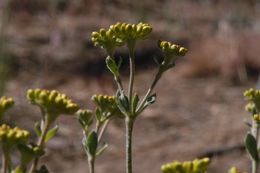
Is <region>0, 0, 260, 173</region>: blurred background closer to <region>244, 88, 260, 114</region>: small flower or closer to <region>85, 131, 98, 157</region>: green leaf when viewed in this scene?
<region>244, 88, 260, 114</region>: small flower

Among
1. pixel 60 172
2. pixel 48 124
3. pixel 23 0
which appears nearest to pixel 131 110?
pixel 48 124

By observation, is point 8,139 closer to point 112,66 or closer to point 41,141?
point 41,141

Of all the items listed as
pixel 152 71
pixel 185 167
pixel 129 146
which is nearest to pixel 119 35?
pixel 129 146

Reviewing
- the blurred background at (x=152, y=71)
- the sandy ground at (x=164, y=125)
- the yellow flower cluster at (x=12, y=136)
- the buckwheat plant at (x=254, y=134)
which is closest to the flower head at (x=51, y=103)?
the yellow flower cluster at (x=12, y=136)

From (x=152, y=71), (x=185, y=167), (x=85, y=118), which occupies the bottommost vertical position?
(x=185, y=167)

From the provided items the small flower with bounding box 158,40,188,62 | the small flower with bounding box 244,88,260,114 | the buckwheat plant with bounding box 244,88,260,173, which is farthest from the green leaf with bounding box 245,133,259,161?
the small flower with bounding box 158,40,188,62
